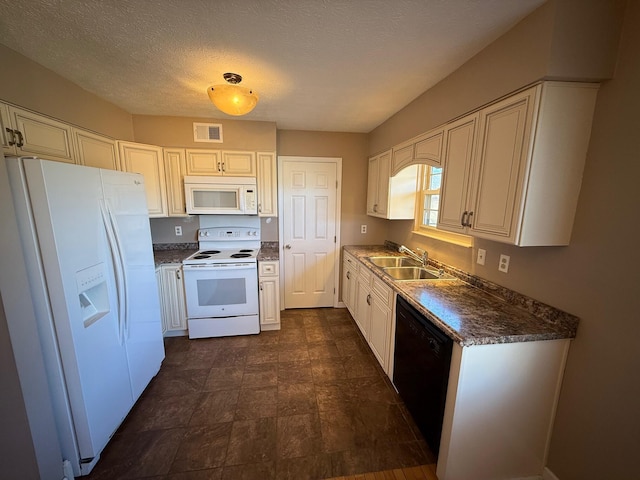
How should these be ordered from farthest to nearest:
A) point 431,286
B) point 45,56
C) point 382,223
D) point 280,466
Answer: point 382,223 < point 431,286 < point 45,56 < point 280,466

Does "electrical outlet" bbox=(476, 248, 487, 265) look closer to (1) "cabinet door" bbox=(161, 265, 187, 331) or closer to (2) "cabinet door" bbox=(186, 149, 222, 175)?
(2) "cabinet door" bbox=(186, 149, 222, 175)

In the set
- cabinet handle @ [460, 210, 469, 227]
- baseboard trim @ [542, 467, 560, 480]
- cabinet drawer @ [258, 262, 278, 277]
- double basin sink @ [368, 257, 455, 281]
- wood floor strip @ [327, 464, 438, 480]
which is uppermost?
cabinet handle @ [460, 210, 469, 227]

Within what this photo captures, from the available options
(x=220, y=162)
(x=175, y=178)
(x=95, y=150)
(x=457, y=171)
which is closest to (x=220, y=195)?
(x=220, y=162)

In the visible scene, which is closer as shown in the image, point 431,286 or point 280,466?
point 280,466

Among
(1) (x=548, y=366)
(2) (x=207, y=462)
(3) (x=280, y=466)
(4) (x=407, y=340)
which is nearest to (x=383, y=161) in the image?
(4) (x=407, y=340)

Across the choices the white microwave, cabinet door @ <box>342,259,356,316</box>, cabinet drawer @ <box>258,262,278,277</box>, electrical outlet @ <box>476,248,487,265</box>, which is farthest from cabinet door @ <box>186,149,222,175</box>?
electrical outlet @ <box>476,248,487,265</box>

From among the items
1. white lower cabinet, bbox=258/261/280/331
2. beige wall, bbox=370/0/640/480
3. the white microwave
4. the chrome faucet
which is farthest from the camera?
white lower cabinet, bbox=258/261/280/331

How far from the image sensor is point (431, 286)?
6.10ft

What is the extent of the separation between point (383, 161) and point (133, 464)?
3.25m

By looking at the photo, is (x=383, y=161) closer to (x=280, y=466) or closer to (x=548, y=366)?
(x=548, y=366)

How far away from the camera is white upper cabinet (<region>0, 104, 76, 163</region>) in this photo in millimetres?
1506

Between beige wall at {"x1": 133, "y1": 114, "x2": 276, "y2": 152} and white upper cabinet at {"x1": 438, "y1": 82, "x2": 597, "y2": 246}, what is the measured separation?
87.9 inches

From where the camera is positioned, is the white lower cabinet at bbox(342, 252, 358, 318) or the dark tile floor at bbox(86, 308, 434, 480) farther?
the white lower cabinet at bbox(342, 252, 358, 318)

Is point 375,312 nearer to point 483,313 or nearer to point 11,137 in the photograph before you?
point 483,313
